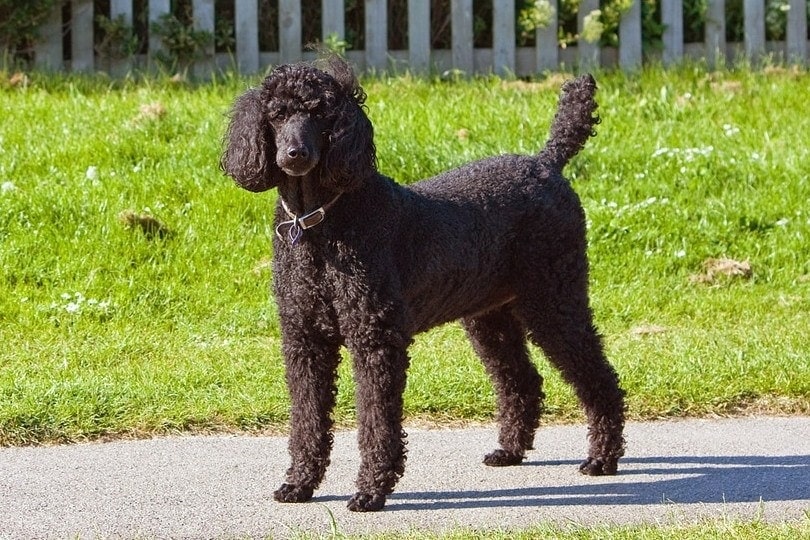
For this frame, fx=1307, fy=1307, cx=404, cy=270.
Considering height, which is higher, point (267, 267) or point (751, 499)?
point (267, 267)

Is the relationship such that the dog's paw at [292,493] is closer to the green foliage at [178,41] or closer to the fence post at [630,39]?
the green foliage at [178,41]

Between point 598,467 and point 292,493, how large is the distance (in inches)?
49.3

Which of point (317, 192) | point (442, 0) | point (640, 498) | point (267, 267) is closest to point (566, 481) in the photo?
point (640, 498)

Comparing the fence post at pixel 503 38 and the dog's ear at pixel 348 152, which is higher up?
the fence post at pixel 503 38

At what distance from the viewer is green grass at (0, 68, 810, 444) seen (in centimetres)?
602

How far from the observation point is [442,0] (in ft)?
34.1

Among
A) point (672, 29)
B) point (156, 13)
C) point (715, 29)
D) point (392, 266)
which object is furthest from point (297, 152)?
point (715, 29)

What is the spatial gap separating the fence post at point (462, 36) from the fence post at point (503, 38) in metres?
0.19

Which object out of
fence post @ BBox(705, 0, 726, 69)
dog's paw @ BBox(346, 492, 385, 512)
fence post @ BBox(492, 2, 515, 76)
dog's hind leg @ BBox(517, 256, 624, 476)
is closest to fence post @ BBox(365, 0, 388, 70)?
fence post @ BBox(492, 2, 515, 76)

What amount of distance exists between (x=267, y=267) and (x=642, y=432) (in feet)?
8.79

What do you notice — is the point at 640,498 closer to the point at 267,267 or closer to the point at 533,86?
the point at 267,267

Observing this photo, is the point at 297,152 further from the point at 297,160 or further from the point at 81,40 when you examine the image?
the point at 81,40

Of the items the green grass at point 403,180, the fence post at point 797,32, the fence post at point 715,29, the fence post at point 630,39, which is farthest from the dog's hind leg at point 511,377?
the fence post at point 797,32

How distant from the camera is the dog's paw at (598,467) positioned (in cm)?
520
